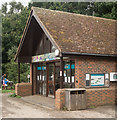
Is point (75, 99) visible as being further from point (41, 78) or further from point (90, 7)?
point (90, 7)

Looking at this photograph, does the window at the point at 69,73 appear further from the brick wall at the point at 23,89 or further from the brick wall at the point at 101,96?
the brick wall at the point at 23,89

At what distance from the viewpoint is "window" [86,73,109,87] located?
1247 cm

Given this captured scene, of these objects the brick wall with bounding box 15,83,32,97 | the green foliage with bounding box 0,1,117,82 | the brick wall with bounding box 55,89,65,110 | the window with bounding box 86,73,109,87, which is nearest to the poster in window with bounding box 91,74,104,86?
the window with bounding box 86,73,109,87

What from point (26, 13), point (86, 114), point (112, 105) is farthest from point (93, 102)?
point (26, 13)

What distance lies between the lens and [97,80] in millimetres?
12766

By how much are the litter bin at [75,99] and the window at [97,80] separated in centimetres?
112

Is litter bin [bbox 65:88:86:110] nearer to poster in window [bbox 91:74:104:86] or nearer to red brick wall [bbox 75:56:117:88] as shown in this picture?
red brick wall [bbox 75:56:117:88]

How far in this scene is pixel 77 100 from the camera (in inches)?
440

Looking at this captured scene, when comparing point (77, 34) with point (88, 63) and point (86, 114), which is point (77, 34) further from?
point (86, 114)

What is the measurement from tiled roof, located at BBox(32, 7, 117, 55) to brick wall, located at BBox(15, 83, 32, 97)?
18.9 ft

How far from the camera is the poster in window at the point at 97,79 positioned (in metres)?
12.6

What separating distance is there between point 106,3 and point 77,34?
13.1 metres

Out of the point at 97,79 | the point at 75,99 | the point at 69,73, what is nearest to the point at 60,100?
the point at 75,99

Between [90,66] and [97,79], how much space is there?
0.87 metres
